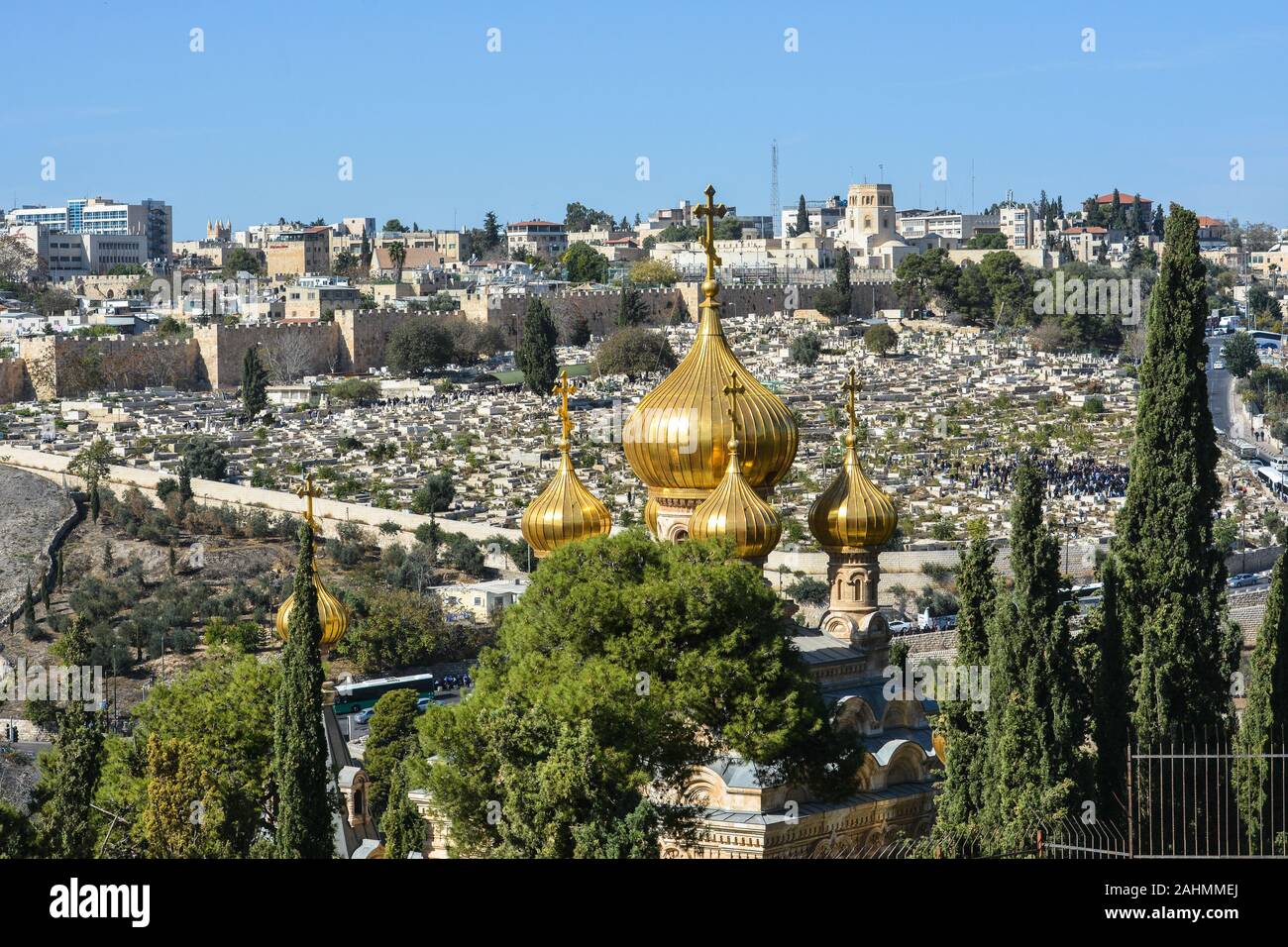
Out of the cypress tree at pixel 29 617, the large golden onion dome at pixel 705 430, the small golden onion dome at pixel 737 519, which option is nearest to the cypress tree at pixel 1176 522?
the small golden onion dome at pixel 737 519

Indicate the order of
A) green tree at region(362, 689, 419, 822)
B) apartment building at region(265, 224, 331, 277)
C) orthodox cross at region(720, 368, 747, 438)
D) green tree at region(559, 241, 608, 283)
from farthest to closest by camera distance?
apartment building at region(265, 224, 331, 277), green tree at region(559, 241, 608, 283), green tree at region(362, 689, 419, 822), orthodox cross at region(720, 368, 747, 438)

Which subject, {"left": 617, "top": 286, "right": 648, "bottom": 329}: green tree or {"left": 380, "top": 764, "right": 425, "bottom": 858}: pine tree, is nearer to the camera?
{"left": 380, "top": 764, "right": 425, "bottom": 858}: pine tree

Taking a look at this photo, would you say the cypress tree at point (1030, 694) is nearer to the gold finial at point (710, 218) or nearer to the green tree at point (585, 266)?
the gold finial at point (710, 218)

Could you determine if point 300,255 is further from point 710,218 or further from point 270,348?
point 710,218

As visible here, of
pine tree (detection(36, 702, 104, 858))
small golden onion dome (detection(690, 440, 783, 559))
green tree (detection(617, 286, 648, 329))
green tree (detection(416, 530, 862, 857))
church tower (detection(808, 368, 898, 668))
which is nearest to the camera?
green tree (detection(416, 530, 862, 857))

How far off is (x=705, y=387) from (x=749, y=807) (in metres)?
3.89

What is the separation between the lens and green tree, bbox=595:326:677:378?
68.6 metres

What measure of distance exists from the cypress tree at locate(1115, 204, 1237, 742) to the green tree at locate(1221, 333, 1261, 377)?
5822cm

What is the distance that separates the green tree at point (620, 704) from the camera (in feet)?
44.1

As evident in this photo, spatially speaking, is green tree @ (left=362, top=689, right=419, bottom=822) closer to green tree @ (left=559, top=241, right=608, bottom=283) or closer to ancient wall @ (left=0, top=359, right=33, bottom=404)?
ancient wall @ (left=0, top=359, right=33, bottom=404)

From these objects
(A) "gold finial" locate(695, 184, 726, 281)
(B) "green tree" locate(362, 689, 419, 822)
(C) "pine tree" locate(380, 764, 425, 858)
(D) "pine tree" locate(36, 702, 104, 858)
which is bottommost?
(B) "green tree" locate(362, 689, 419, 822)

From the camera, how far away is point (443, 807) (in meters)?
13.9

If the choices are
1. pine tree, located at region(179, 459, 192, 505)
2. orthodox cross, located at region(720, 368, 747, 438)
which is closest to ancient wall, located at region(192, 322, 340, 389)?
pine tree, located at region(179, 459, 192, 505)
